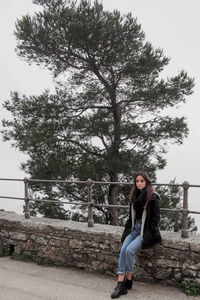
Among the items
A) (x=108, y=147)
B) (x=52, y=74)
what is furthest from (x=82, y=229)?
(x=52, y=74)

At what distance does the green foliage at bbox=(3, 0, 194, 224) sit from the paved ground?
581 centimetres

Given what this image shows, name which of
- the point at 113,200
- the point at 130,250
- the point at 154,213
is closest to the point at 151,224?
the point at 154,213

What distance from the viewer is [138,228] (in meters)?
4.04

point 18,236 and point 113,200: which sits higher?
point 18,236

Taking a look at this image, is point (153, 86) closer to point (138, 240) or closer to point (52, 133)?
point (52, 133)

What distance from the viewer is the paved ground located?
384 centimetres

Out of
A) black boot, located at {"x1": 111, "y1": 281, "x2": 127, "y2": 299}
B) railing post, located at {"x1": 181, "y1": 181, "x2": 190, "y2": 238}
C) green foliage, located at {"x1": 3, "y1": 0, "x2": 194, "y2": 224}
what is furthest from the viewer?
green foliage, located at {"x1": 3, "y1": 0, "x2": 194, "y2": 224}

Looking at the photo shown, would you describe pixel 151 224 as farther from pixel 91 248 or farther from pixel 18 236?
pixel 18 236

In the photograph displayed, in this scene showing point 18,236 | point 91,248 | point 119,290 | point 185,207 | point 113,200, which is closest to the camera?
point 119,290

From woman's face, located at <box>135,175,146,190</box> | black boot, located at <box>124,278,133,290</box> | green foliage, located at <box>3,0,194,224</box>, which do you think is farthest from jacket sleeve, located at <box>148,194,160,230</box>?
green foliage, located at <box>3,0,194,224</box>

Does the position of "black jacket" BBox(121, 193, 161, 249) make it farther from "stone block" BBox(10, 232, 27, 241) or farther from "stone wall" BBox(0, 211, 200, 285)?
"stone block" BBox(10, 232, 27, 241)

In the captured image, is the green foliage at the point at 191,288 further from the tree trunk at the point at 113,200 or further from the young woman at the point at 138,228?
the tree trunk at the point at 113,200

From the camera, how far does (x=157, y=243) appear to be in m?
4.14

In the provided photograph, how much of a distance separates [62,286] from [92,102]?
331 inches
